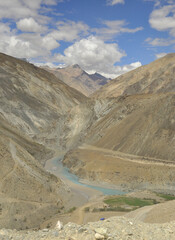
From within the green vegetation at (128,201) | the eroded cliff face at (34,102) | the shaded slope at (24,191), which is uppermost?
the eroded cliff face at (34,102)

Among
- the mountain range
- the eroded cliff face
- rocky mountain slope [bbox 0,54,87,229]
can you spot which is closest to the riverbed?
the mountain range

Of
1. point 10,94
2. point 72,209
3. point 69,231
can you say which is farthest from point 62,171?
point 10,94

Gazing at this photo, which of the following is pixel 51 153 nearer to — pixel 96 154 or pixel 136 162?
pixel 96 154

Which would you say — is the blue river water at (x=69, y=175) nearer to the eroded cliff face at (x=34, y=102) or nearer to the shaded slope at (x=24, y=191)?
the shaded slope at (x=24, y=191)

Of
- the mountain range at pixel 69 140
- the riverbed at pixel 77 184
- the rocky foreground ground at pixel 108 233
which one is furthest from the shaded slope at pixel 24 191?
the rocky foreground ground at pixel 108 233

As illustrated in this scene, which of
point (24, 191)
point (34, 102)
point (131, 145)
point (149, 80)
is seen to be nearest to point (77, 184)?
point (24, 191)

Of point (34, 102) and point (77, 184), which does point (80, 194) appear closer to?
point (77, 184)

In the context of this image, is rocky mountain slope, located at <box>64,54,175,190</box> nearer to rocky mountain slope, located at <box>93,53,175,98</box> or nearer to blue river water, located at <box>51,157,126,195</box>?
blue river water, located at <box>51,157,126,195</box>
